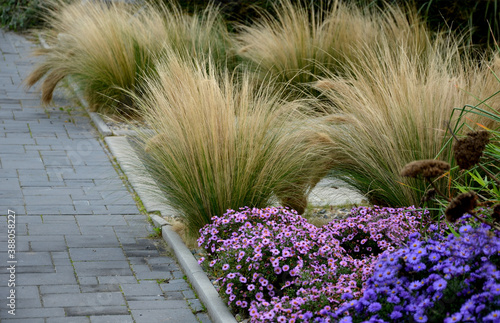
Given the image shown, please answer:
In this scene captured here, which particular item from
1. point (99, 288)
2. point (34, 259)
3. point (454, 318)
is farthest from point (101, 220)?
point (454, 318)

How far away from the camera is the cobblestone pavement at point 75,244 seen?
3242 millimetres

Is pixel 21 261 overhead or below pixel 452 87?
below

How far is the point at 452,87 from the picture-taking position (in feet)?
13.8

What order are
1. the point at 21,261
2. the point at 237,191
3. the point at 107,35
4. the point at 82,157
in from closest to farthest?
the point at 21,261
the point at 237,191
the point at 82,157
the point at 107,35

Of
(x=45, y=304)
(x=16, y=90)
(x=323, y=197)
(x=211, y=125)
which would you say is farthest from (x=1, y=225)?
(x=16, y=90)

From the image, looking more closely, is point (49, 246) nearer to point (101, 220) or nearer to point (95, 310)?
point (101, 220)

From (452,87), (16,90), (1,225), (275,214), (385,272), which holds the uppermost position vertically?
(452,87)

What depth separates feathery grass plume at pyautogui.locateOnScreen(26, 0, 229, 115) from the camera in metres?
6.91

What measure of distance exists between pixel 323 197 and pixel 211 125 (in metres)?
1.47

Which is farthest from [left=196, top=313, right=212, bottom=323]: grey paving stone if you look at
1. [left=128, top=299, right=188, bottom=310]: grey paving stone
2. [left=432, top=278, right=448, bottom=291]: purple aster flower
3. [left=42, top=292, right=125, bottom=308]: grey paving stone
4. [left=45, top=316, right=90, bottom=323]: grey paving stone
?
[left=432, top=278, right=448, bottom=291]: purple aster flower

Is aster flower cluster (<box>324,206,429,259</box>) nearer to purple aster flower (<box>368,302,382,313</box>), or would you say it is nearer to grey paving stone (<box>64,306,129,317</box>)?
purple aster flower (<box>368,302,382,313</box>)

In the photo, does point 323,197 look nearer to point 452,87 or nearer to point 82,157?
point 452,87

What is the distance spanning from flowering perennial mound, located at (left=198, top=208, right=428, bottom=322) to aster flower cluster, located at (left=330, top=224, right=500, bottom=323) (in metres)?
0.22

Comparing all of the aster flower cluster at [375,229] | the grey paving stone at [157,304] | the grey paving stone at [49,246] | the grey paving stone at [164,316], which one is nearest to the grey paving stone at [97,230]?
the grey paving stone at [49,246]
